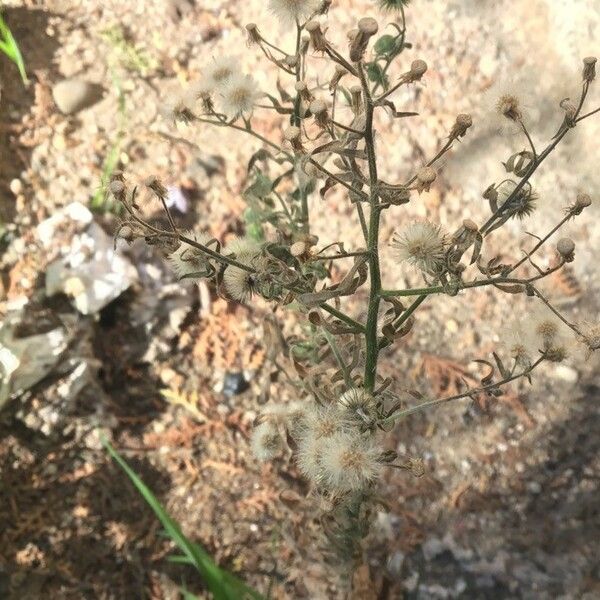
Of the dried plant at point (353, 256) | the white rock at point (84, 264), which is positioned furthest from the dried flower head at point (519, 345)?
the white rock at point (84, 264)

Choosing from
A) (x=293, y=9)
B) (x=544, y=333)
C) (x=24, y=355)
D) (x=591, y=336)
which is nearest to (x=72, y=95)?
(x=24, y=355)

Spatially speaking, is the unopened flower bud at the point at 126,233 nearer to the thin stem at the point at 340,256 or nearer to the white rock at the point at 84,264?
the thin stem at the point at 340,256

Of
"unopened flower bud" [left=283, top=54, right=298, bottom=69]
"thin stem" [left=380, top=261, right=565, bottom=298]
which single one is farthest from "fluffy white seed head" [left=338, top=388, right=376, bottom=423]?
"unopened flower bud" [left=283, top=54, right=298, bottom=69]

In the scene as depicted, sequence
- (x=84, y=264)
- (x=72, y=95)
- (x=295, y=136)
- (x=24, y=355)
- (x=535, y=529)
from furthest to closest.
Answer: (x=72, y=95), (x=84, y=264), (x=24, y=355), (x=535, y=529), (x=295, y=136)

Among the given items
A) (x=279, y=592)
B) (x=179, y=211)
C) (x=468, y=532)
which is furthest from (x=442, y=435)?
(x=179, y=211)

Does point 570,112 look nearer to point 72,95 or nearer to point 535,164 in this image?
point 535,164

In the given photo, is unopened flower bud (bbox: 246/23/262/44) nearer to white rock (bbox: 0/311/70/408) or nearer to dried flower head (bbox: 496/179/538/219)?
dried flower head (bbox: 496/179/538/219)
